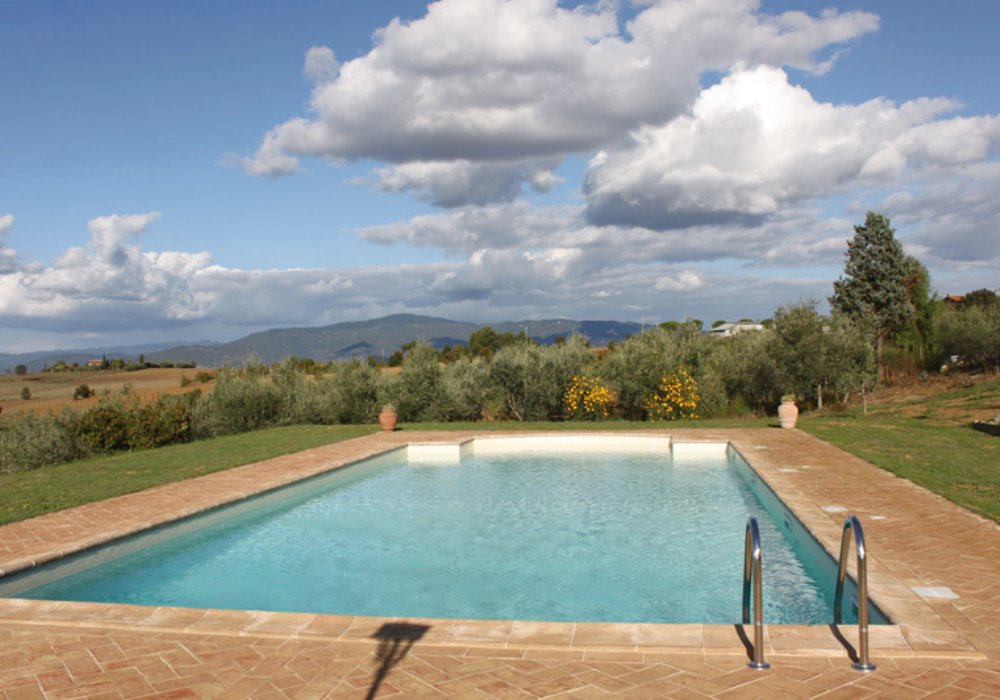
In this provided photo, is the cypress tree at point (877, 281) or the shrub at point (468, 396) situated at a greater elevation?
the cypress tree at point (877, 281)

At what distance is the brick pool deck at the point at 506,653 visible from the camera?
3.59 m

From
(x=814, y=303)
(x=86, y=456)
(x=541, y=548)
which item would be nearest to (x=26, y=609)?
(x=541, y=548)

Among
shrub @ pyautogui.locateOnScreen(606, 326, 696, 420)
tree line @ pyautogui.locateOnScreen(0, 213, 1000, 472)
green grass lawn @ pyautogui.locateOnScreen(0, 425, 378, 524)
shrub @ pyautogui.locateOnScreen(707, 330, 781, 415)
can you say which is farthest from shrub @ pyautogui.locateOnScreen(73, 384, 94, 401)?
shrub @ pyautogui.locateOnScreen(707, 330, 781, 415)

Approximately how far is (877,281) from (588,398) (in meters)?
21.8

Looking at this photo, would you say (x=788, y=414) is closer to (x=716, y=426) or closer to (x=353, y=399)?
(x=716, y=426)

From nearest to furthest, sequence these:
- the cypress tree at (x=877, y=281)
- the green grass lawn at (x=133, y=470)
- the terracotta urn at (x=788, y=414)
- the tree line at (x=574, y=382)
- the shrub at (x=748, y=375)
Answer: the green grass lawn at (x=133, y=470) < the terracotta urn at (x=788, y=414) < the tree line at (x=574, y=382) < the shrub at (x=748, y=375) < the cypress tree at (x=877, y=281)

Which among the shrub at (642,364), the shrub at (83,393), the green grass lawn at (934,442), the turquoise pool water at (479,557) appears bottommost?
the turquoise pool water at (479,557)

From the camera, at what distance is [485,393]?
64.7ft

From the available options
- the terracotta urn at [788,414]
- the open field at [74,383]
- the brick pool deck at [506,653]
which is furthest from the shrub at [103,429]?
the open field at [74,383]

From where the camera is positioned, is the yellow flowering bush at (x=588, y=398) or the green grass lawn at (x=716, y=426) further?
the yellow flowering bush at (x=588, y=398)

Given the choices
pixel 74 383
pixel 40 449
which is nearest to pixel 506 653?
pixel 40 449

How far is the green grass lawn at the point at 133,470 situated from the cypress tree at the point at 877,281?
26.3 metres

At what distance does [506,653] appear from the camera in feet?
13.3

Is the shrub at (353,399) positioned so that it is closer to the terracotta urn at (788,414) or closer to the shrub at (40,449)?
the shrub at (40,449)
